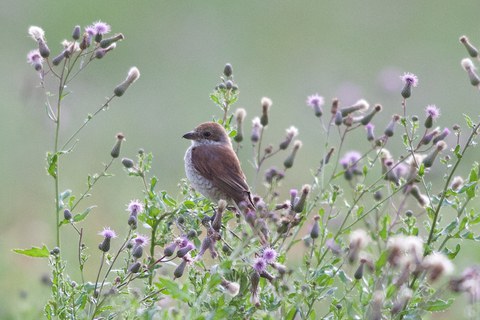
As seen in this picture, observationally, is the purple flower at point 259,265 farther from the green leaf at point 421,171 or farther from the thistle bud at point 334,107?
the thistle bud at point 334,107

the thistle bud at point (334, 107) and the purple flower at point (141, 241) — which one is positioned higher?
the thistle bud at point (334, 107)

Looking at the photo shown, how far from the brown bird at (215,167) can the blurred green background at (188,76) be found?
1918 mm

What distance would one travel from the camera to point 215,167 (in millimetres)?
6234

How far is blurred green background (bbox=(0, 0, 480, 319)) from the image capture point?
35.5 feet

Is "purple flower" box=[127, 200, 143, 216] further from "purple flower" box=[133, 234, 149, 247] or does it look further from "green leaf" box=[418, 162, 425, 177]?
"green leaf" box=[418, 162, 425, 177]

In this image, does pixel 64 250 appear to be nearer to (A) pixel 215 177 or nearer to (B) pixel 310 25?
(A) pixel 215 177

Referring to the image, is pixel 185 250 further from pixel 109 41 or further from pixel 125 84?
pixel 109 41

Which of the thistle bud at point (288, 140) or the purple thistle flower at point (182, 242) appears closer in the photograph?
the purple thistle flower at point (182, 242)

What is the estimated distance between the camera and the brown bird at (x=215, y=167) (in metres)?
6.04

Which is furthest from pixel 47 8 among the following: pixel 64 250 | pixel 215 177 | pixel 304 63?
pixel 215 177

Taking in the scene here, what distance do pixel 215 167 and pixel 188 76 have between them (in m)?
11.2

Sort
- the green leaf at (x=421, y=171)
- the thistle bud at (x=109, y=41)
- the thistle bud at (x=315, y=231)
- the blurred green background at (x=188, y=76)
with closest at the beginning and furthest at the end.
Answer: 1. the thistle bud at (x=315, y=231)
2. the green leaf at (x=421, y=171)
3. the thistle bud at (x=109, y=41)
4. the blurred green background at (x=188, y=76)

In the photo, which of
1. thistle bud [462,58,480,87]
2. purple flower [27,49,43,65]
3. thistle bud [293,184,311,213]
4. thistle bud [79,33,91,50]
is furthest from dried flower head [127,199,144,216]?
thistle bud [462,58,480,87]

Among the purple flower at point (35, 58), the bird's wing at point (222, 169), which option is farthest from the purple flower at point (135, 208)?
the bird's wing at point (222, 169)
